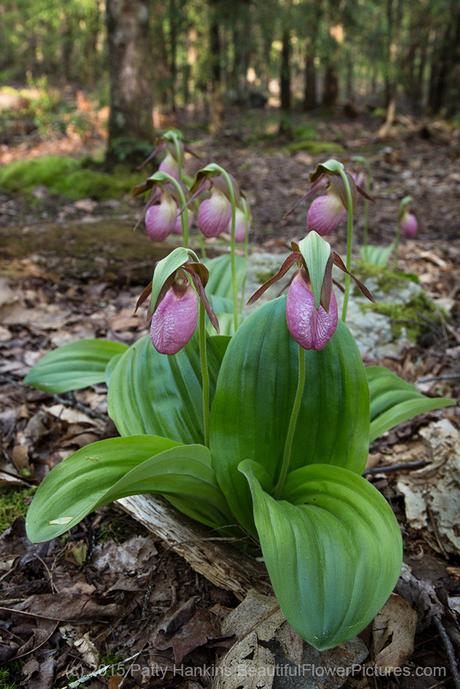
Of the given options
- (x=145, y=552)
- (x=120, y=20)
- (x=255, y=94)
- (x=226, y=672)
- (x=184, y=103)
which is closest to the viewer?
(x=226, y=672)

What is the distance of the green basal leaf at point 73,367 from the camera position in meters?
1.97

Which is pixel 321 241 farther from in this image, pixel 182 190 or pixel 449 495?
pixel 449 495

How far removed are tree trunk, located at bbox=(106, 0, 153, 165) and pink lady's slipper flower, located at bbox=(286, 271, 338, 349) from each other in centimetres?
563

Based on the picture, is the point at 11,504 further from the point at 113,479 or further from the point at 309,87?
the point at 309,87

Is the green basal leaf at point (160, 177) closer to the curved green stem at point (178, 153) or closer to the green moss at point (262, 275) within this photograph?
the curved green stem at point (178, 153)

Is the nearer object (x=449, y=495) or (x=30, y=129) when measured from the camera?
(x=449, y=495)

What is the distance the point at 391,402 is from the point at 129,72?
5571 mm

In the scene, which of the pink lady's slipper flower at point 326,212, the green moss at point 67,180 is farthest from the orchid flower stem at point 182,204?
the green moss at point 67,180

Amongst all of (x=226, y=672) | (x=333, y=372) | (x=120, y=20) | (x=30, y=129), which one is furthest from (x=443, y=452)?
(x=30, y=129)

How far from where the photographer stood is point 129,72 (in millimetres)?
5922

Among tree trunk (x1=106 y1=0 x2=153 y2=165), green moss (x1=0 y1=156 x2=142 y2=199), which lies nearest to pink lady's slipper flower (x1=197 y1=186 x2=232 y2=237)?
green moss (x1=0 y1=156 x2=142 y2=199)

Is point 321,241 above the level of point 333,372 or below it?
above

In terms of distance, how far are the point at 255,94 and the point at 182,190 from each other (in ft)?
55.2

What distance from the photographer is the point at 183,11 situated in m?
11.0
